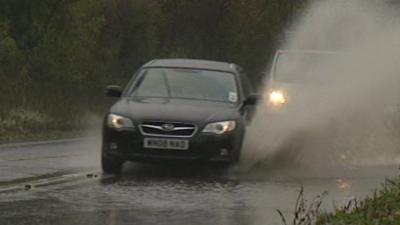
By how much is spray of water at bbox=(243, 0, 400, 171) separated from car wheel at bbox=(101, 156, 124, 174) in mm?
2123

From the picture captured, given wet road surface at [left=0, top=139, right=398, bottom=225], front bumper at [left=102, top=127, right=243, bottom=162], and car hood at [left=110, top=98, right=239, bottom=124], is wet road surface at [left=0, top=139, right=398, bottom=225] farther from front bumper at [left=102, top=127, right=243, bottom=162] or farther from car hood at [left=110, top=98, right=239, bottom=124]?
car hood at [left=110, top=98, right=239, bottom=124]

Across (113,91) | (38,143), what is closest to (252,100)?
(113,91)

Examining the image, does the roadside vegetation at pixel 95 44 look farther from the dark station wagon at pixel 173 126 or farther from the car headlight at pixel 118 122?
the car headlight at pixel 118 122

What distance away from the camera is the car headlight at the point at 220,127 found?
1332cm

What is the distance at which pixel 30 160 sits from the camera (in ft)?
51.7

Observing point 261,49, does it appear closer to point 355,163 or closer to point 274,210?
point 355,163

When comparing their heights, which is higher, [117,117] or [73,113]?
[117,117]

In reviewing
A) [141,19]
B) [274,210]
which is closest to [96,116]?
[141,19]

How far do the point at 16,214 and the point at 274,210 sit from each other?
8.69 ft

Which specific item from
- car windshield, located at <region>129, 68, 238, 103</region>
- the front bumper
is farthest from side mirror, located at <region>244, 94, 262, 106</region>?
the front bumper

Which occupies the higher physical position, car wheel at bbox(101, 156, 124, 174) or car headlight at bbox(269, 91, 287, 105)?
car wheel at bbox(101, 156, 124, 174)

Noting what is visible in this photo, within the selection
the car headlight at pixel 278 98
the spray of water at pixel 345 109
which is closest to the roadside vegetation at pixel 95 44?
the car headlight at pixel 278 98

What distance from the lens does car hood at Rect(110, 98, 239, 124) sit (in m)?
13.3

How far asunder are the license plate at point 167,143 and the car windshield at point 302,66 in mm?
7227
